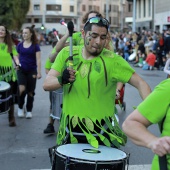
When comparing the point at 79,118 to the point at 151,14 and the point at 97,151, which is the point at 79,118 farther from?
Result: the point at 151,14

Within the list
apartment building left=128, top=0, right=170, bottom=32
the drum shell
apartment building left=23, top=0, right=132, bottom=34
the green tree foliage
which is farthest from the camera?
apartment building left=23, top=0, right=132, bottom=34

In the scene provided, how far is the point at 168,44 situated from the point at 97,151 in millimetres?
17910

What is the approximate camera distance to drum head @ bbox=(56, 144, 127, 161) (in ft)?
10.8

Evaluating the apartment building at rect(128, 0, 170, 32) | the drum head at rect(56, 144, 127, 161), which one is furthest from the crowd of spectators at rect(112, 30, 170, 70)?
the drum head at rect(56, 144, 127, 161)

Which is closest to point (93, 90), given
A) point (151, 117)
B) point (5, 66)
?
point (151, 117)

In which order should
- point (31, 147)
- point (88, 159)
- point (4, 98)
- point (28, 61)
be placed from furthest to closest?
point (28, 61) → point (4, 98) → point (31, 147) → point (88, 159)

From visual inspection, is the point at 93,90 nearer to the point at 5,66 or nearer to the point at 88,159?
the point at 88,159

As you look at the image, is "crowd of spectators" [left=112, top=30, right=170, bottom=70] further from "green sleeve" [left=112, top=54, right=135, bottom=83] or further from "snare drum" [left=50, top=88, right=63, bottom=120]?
"green sleeve" [left=112, top=54, right=135, bottom=83]

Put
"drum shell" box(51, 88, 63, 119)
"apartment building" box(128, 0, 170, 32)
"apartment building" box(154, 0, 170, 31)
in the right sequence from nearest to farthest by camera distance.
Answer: "drum shell" box(51, 88, 63, 119) < "apartment building" box(154, 0, 170, 31) < "apartment building" box(128, 0, 170, 32)

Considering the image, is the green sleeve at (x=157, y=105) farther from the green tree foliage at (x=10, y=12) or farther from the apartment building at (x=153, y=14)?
the green tree foliage at (x=10, y=12)

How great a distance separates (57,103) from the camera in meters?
7.36

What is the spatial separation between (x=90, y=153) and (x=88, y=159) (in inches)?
7.4

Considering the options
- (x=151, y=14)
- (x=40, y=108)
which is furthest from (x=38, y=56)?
(x=151, y=14)

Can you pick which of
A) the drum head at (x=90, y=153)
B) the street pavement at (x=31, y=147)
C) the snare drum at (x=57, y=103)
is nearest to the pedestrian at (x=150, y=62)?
the street pavement at (x=31, y=147)
